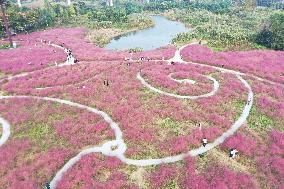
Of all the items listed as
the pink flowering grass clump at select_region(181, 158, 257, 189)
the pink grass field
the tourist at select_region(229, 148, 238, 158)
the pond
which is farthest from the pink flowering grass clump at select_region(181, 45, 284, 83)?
the pink flowering grass clump at select_region(181, 158, 257, 189)

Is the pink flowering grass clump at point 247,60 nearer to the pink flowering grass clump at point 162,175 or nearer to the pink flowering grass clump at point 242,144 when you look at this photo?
the pink flowering grass clump at point 242,144

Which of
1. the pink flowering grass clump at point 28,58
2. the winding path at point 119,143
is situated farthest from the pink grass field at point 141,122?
the winding path at point 119,143

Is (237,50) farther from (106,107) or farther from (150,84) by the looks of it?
(106,107)

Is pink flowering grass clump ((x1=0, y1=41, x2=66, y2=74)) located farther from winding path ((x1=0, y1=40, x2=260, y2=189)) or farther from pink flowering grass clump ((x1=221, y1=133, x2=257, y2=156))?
pink flowering grass clump ((x1=221, y1=133, x2=257, y2=156))

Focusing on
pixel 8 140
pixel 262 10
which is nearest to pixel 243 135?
pixel 8 140

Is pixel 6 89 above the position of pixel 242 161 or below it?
above

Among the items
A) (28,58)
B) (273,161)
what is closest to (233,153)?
(273,161)
